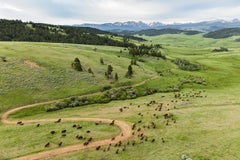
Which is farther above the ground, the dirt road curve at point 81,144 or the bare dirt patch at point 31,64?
the bare dirt patch at point 31,64

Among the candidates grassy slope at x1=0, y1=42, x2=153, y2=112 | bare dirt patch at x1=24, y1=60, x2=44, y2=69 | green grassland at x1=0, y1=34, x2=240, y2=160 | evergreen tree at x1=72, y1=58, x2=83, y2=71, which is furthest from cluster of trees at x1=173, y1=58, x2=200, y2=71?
bare dirt patch at x1=24, y1=60, x2=44, y2=69

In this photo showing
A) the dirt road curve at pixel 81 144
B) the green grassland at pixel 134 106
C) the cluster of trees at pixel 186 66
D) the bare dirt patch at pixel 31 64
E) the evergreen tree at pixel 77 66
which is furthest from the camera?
the cluster of trees at pixel 186 66

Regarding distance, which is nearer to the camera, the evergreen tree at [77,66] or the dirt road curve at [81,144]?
the dirt road curve at [81,144]

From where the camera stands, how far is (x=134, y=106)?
8162 centimetres

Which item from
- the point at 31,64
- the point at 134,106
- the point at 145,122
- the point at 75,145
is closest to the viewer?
the point at 75,145

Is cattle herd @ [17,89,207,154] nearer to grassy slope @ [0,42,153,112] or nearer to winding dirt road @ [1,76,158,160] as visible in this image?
winding dirt road @ [1,76,158,160]

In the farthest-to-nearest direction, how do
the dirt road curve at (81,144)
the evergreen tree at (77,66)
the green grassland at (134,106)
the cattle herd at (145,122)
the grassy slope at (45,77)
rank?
the evergreen tree at (77,66)
the grassy slope at (45,77)
the cattle herd at (145,122)
the green grassland at (134,106)
the dirt road curve at (81,144)

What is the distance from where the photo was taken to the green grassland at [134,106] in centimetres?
5066

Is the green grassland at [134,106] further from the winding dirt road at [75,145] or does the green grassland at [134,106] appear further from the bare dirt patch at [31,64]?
the winding dirt road at [75,145]

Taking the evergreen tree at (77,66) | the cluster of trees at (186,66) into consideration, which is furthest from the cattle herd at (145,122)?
the cluster of trees at (186,66)

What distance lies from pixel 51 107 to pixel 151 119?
27794 mm

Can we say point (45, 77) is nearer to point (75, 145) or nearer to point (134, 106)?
point (134, 106)

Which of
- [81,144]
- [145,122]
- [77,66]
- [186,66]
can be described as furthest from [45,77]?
[186,66]

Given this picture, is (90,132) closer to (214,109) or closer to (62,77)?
(214,109)
